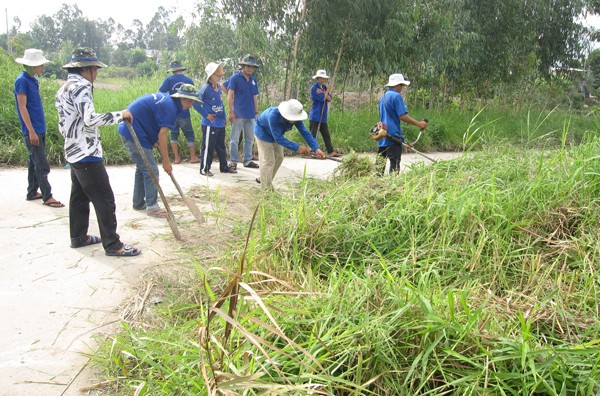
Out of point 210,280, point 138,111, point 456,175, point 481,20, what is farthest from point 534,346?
point 481,20

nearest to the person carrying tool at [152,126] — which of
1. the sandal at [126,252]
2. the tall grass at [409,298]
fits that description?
the sandal at [126,252]

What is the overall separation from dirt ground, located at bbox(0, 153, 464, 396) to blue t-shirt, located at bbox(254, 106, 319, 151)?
0.73 meters

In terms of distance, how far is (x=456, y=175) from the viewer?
4.25m

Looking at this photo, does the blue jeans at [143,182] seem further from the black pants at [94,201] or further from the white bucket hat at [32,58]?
the white bucket hat at [32,58]

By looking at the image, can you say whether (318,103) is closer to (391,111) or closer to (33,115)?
(391,111)

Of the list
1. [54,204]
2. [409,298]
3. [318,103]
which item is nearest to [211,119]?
[318,103]

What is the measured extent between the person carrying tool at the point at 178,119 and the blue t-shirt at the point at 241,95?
0.69 m

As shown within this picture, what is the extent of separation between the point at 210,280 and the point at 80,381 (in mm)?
1033

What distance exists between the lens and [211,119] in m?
6.70

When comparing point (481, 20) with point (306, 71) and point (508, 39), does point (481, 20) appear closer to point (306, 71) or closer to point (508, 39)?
point (508, 39)

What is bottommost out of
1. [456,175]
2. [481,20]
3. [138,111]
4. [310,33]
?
[456,175]

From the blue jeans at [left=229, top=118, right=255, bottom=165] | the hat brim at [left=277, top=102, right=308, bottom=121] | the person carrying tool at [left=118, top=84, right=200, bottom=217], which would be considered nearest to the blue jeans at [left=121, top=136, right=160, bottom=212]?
the person carrying tool at [left=118, top=84, right=200, bottom=217]

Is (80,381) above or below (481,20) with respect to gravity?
→ below

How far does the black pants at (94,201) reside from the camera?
3846mm
